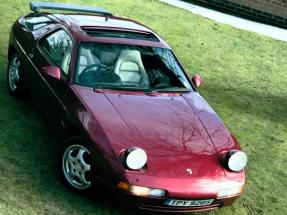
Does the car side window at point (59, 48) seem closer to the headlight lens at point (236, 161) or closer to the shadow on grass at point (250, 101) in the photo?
the headlight lens at point (236, 161)

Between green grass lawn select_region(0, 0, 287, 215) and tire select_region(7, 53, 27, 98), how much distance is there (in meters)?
0.12

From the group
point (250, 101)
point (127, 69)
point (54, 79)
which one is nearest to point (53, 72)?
point (54, 79)

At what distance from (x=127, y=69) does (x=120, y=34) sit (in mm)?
569

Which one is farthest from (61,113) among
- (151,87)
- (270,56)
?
(270,56)

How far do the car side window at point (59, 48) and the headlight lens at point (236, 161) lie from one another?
2.02 metres

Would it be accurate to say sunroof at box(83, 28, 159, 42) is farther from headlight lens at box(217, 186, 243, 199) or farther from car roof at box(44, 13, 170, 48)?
headlight lens at box(217, 186, 243, 199)

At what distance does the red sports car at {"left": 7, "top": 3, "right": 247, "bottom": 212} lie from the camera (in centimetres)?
493

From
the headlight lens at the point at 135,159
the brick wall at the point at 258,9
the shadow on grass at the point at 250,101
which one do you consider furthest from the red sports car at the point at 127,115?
the brick wall at the point at 258,9

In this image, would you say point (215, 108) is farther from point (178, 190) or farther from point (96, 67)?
point (178, 190)

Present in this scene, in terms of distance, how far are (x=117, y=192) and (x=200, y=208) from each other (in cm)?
82

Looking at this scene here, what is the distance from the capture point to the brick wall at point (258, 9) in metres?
13.1

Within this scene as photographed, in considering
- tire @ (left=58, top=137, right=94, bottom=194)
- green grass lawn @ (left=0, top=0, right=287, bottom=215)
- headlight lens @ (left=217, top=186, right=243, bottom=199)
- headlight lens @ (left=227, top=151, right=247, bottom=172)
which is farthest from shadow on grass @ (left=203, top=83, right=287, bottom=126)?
tire @ (left=58, top=137, right=94, bottom=194)

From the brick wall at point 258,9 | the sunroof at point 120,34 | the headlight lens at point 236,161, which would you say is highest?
the sunroof at point 120,34

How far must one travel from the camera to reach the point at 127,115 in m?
5.51
